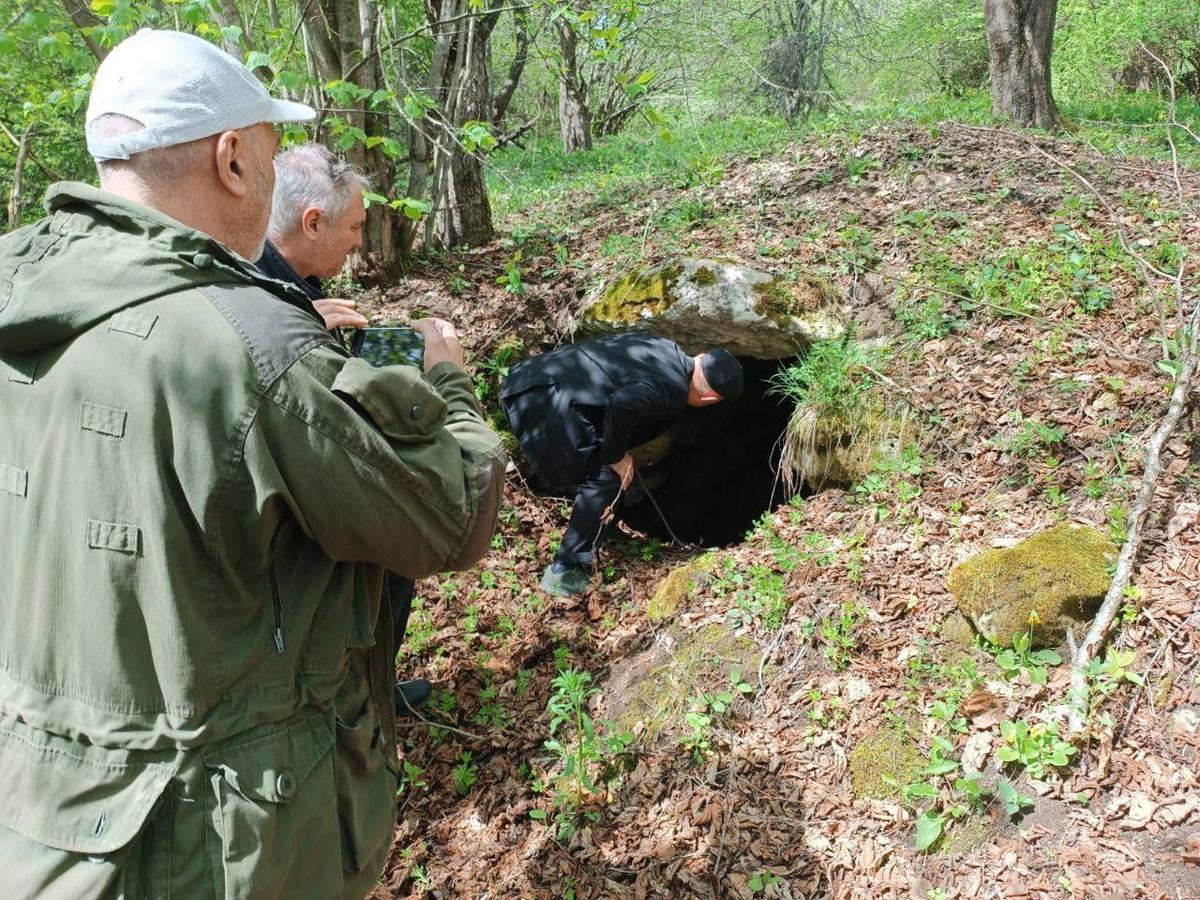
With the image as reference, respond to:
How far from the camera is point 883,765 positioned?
315cm

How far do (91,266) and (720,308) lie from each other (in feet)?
15.2

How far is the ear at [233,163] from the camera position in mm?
1529

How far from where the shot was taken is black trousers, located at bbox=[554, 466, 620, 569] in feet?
16.2

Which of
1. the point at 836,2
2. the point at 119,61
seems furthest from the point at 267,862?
the point at 836,2

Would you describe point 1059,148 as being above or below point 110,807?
above

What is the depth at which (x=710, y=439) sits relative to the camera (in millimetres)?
7938

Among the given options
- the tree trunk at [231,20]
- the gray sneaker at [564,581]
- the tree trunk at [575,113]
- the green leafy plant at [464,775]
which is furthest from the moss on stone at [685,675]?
the tree trunk at [575,113]

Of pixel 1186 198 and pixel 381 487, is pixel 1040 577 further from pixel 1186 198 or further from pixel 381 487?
pixel 1186 198

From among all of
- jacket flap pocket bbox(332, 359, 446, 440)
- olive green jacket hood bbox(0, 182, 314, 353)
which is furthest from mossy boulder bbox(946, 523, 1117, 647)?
olive green jacket hood bbox(0, 182, 314, 353)

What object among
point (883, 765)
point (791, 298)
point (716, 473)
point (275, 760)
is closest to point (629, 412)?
point (791, 298)

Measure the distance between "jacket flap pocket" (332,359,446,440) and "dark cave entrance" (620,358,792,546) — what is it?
5.76 m

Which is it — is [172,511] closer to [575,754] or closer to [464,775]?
[575,754]

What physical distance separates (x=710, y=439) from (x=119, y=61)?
22.2 ft

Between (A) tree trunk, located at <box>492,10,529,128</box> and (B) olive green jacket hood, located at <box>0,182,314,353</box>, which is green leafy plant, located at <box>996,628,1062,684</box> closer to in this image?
(B) olive green jacket hood, located at <box>0,182,314,353</box>
